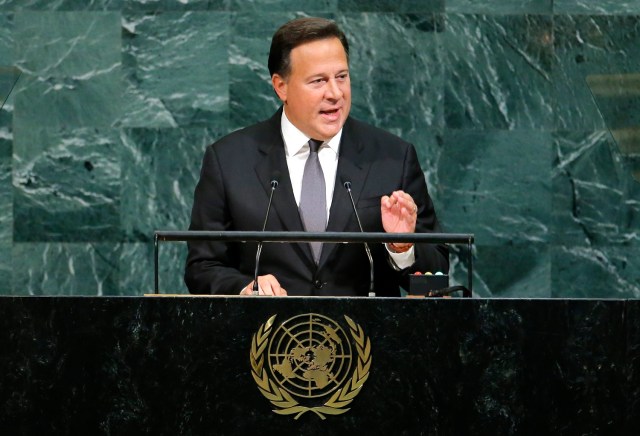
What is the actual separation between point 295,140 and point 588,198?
2.40m

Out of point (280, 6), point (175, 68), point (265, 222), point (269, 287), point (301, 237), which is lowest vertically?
point (269, 287)

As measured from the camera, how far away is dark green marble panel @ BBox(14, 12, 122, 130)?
22.2ft

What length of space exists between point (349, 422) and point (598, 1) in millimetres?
3881

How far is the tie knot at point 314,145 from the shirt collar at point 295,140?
2 centimetres

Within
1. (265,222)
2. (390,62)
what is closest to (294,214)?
(265,222)

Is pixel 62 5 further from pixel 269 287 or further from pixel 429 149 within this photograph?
pixel 269 287

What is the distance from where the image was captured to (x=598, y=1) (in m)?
6.86

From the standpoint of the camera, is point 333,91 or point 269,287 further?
point 333,91

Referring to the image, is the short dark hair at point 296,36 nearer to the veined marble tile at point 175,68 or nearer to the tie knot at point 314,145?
the tie knot at point 314,145

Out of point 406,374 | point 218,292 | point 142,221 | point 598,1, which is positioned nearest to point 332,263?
point 218,292

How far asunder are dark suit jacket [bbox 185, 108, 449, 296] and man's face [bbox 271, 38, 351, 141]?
0.14m

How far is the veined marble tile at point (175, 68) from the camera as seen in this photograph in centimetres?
676

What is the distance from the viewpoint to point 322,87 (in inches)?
187

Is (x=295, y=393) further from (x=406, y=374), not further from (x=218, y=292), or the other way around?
(x=218, y=292)
